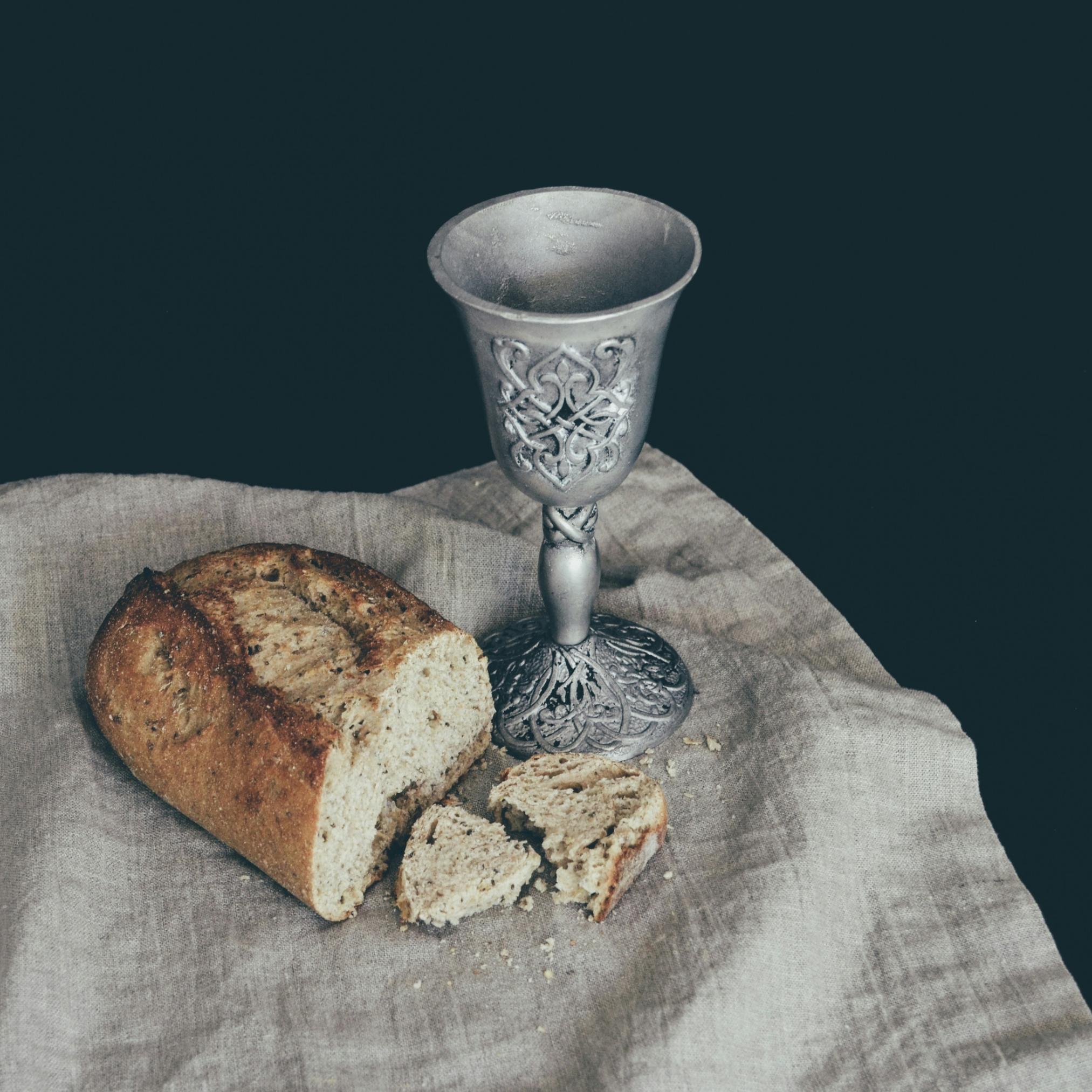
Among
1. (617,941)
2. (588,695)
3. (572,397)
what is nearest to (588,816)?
(617,941)

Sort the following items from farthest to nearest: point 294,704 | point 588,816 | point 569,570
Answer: point 569,570, point 588,816, point 294,704

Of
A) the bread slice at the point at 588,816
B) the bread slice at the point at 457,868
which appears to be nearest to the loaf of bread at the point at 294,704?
the bread slice at the point at 457,868

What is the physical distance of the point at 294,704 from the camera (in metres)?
2.86

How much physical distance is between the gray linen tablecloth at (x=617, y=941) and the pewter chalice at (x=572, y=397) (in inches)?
6.5

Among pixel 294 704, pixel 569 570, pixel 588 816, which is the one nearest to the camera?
pixel 294 704

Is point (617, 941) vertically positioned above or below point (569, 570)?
below

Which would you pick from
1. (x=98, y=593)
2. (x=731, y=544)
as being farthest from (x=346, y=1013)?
(x=731, y=544)

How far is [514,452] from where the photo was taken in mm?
3055

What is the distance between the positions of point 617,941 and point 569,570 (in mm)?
938

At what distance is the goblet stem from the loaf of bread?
10.9 inches

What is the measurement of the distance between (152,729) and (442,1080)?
3.43ft

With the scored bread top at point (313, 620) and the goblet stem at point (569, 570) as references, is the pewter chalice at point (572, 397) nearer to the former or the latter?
the goblet stem at point (569, 570)

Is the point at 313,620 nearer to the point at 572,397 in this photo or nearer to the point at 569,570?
the point at 569,570

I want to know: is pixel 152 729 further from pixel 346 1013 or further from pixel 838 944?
pixel 838 944
